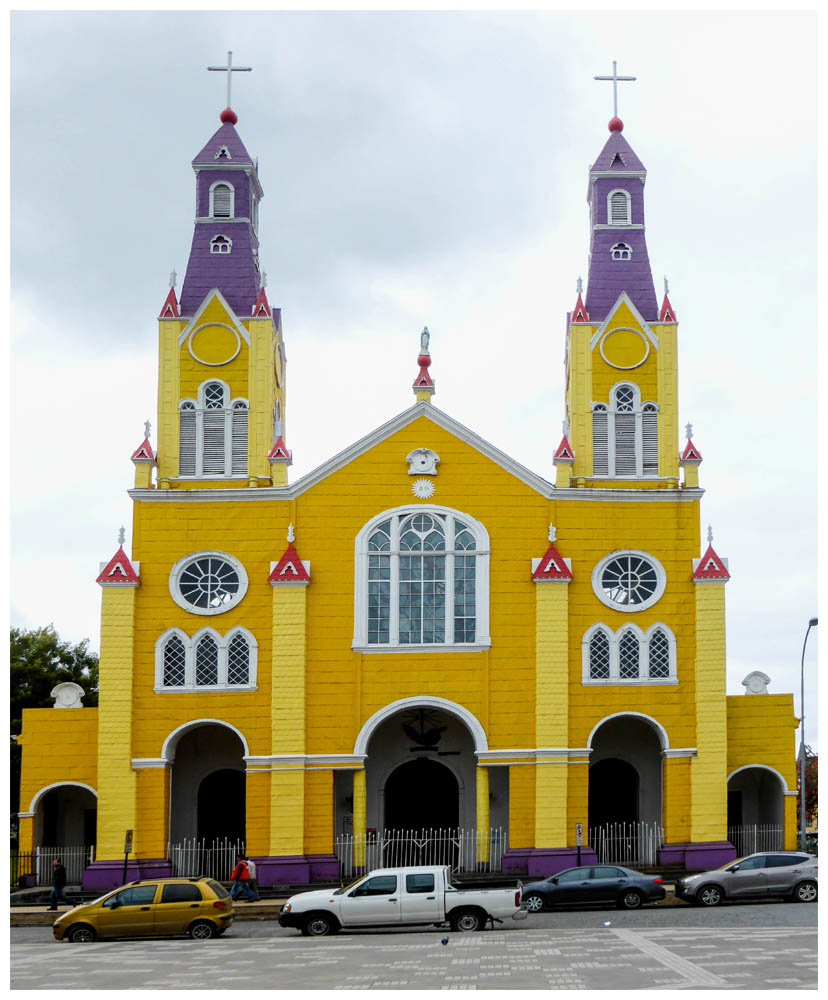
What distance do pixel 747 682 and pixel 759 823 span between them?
14.2 feet

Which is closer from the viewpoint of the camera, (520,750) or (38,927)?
(38,927)

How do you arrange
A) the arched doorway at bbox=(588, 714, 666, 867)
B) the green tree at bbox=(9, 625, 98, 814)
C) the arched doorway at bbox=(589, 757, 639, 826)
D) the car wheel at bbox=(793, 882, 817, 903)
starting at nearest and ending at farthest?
1. the car wheel at bbox=(793, 882, 817, 903)
2. the arched doorway at bbox=(588, 714, 666, 867)
3. the arched doorway at bbox=(589, 757, 639, 826)
4. the green tree at bbox=(9, 625, 98, 814)

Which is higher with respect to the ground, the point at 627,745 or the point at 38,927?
the point at 627,745

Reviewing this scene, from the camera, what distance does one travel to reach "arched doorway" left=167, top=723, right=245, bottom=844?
1524 inches

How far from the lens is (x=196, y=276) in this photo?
4125 centimetres

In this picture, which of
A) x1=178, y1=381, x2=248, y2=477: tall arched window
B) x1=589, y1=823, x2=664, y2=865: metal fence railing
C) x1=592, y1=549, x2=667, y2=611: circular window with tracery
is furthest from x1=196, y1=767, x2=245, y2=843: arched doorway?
x1=592, y1=549, x2=667, y2=611: circular window with tracery

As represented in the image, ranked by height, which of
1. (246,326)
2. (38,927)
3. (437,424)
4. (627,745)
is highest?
(246,326)

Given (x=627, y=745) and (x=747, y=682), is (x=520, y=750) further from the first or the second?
(x=747, y=682)

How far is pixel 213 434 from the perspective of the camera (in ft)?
130

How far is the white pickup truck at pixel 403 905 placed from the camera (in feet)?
85.7

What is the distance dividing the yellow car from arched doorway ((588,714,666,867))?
14343 millimetres

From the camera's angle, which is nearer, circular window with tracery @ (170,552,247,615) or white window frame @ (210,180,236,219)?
circular window with tracery @ (170,552,247,615)

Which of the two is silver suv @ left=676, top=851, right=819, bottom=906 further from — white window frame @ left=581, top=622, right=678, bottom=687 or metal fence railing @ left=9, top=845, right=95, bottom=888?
metal fence railing @ left=9, top=845, right=95, bottom=888

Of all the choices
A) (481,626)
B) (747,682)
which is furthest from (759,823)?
(481,626)
